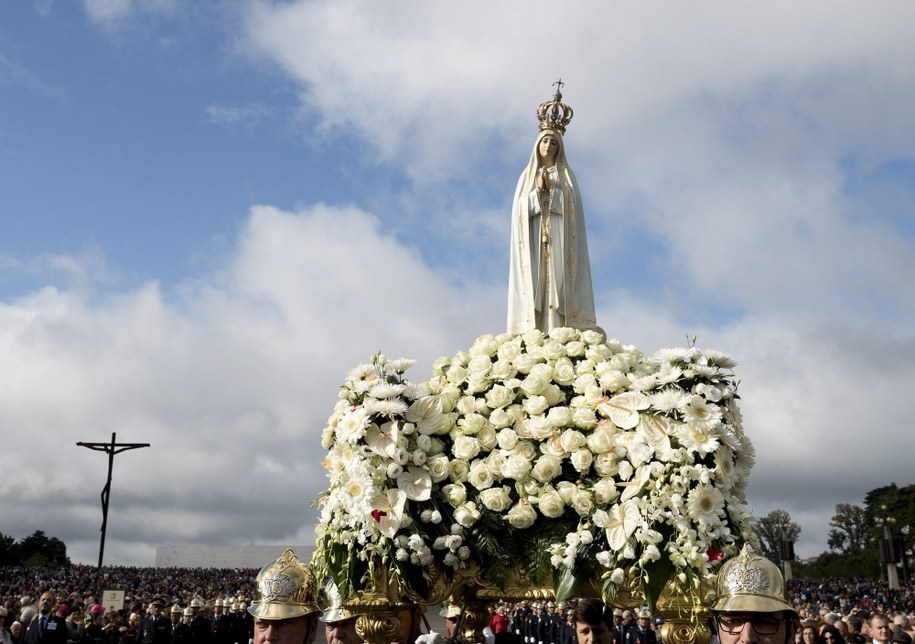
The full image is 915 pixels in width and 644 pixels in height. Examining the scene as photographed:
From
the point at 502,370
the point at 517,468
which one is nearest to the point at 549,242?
the point at 502,370

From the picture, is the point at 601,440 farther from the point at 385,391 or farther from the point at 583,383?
the point at 385,391

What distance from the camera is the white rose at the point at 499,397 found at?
634 cm

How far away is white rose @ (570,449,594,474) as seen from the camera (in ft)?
19.4

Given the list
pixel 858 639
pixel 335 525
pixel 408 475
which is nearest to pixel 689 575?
pixel 408 475

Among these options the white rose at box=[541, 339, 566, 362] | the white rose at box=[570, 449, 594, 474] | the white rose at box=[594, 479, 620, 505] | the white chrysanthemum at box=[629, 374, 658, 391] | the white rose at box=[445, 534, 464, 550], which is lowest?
the white rose at box=[445, 534, 464, 550]

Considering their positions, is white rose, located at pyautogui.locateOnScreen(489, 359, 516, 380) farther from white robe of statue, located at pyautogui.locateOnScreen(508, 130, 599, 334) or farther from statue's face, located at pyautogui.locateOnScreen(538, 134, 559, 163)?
statue's face, located at pyautogui.locateOnScreen(538, 134, 559, 163)

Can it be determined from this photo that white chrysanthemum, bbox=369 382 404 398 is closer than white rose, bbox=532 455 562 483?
No

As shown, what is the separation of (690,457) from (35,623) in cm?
1374

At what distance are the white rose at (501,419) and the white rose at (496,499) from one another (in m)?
0.45

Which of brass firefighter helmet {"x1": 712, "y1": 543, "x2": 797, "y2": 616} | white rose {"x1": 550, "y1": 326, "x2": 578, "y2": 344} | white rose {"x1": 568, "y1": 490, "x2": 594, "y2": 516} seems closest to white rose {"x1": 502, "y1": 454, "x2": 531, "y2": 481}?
white rose {"x1": 568, "y1": 490, "x2": 594, "y2": 516}

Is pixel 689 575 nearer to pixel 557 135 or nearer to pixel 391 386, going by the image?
pixel 391 386

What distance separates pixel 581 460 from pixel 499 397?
739 millimetres

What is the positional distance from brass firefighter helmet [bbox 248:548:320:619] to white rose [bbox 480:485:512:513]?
1.20 m

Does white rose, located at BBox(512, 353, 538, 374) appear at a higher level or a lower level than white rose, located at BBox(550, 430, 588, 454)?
higher
